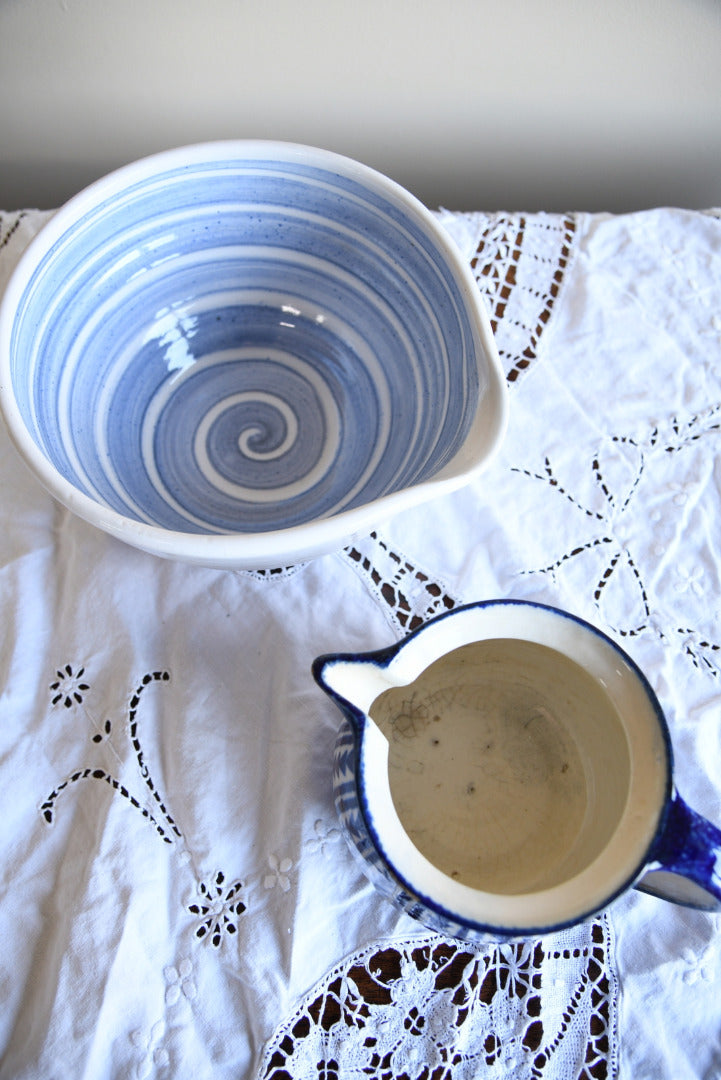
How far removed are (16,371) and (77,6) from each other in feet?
1.30

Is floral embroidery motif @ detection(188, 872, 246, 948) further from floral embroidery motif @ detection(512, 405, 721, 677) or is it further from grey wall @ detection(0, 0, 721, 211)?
grey wall @ detection(0, 0, 721, 211)

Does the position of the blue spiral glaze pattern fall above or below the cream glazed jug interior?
above

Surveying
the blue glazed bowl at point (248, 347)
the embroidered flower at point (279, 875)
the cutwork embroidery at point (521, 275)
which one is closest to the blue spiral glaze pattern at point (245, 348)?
the blue glazed bowl at point (248, 347)

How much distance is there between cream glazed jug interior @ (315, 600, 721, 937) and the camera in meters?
0.39

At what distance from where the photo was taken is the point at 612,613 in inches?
21.4

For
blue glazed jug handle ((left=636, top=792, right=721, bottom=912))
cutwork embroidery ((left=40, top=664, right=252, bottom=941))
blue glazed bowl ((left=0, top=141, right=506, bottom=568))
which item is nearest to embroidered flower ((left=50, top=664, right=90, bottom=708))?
cutwork embroidery ((left=40, top=664, right=252, bottom=941))

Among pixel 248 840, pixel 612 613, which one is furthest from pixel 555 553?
pixel 248 840

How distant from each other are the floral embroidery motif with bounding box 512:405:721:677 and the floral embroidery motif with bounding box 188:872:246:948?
28cm

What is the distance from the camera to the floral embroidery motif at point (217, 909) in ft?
1.51

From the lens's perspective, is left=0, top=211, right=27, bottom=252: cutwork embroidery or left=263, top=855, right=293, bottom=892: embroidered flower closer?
left=263, top=855, right=293, bottom=892: embroidered flower

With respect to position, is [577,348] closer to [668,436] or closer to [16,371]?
[668,436]

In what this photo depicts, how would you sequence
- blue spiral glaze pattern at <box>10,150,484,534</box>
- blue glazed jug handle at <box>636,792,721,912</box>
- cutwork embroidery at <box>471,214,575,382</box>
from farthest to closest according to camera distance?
cutwork embroidery at <box>471,214,575,382</box>
blue spiral glaze pattern at <box>10,150,484,534</box>
blue glazed jug handle at <box>636,792,721,912</box>

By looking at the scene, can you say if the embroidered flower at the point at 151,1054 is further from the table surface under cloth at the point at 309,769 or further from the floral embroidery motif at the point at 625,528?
the floral embroidery motif at the point at 625,528

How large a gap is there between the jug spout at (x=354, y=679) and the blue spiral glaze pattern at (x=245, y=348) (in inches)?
5.0
